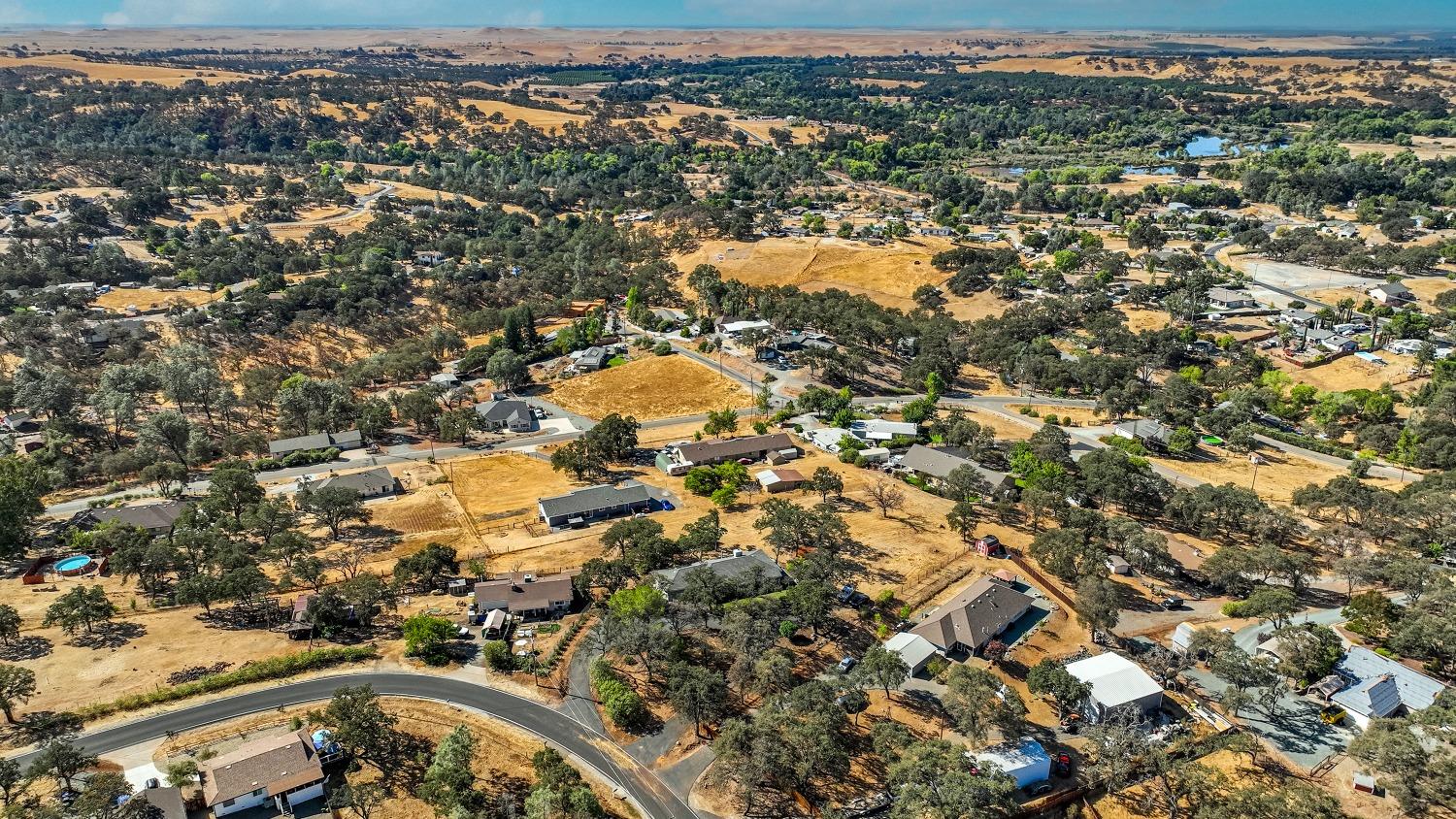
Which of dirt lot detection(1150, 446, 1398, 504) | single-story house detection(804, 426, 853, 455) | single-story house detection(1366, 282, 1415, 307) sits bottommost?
dirt lot detection(1150, 446, 1398, 504)

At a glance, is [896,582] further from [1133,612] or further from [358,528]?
[358,528]

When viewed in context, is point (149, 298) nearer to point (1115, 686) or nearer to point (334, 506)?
point (334, 506)

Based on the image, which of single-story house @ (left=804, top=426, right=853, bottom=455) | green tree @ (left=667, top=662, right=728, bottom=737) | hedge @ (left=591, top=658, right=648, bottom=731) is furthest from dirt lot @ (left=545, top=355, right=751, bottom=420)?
green tree @ (left=667, top=662, right=728, bottom=737)

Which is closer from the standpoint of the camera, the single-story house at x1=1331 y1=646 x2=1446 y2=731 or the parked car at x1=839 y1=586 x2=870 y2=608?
the single-story house at x1=1331 y1=646 x2=1446 y2=731

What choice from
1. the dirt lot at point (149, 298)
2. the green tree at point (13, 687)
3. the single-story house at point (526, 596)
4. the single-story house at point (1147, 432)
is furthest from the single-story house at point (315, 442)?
the single-story house at point (1147, 432)

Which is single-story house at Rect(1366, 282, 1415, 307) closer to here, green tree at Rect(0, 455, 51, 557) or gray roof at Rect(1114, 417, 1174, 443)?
gray roof at Rect(1114, 417, 1174, 443)

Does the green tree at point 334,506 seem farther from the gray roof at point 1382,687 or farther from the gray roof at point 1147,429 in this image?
the gray roof at point 1147,429
